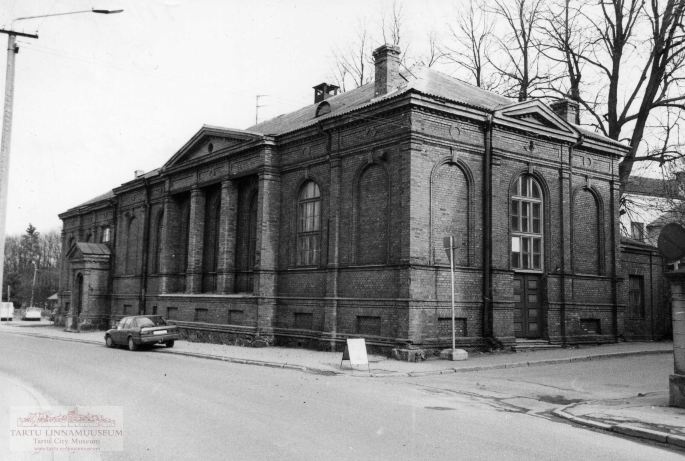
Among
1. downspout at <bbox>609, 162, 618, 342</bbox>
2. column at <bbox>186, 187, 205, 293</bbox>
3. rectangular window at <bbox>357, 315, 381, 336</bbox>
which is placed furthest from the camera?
column at <bbox>186, 187, 205, 293</bbox>

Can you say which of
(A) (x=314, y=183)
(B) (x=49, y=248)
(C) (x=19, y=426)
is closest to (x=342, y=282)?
(A) (x=314, y=183)

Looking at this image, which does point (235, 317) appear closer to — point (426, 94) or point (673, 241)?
point (426, 94)

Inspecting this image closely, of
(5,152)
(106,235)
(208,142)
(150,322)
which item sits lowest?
(150,322)

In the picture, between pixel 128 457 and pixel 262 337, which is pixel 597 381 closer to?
pixel 128 457

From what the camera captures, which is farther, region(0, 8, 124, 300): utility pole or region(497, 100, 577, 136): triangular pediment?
region(497, 100, 577, 136): triangular pediment

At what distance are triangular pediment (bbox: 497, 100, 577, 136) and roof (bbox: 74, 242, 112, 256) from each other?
27.3 meters

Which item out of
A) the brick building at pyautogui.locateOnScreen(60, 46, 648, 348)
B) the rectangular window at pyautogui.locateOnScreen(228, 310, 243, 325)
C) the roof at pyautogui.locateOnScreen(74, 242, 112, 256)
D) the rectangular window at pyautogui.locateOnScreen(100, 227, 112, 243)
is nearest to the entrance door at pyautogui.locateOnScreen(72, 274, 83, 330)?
the roof at pyautogui.locateOnScreen(74, 242, 112, 256)

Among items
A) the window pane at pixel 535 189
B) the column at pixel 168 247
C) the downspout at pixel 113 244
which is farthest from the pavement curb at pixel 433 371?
the downspout at pixel 113 244

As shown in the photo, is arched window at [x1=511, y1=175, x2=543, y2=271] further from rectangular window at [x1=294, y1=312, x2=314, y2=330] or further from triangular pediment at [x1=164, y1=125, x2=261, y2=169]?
triangular pediment at [x1=164, y1=125, x2=261, y2=169]

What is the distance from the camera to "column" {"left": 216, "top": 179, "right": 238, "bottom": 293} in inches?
1012

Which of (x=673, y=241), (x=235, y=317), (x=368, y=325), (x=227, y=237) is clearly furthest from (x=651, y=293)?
(x=227, y=237)

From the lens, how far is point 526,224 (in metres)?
21.5

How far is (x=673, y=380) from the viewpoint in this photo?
32.9ft

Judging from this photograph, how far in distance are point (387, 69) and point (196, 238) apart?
12575mm
